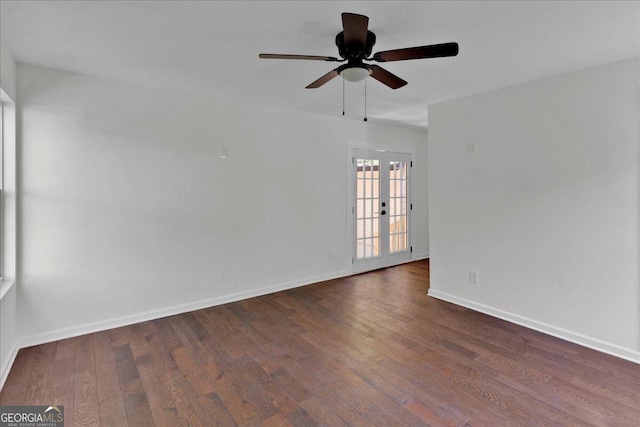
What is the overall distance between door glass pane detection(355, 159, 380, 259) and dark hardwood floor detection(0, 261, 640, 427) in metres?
1.81

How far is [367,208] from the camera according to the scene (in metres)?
5.12

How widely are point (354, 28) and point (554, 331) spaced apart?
3.14 m

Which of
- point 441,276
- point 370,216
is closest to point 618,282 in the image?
point 441,276

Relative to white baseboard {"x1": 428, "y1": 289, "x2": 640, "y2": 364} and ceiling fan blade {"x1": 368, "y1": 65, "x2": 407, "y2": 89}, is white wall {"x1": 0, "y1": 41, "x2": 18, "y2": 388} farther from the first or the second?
white baseboard {"x1": 428, "y1": 289, "x2": 640, "y2": 364}

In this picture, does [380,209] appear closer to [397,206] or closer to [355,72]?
[397,206]

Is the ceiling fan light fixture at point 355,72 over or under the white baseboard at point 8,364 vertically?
over

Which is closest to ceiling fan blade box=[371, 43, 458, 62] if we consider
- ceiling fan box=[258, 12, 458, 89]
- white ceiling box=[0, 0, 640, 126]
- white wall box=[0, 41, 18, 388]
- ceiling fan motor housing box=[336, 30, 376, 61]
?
ceiling fan box=[258, 12, 458, 89]

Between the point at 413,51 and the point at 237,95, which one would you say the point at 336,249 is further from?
the point at 413,51

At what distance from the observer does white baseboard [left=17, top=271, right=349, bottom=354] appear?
9.14 ft

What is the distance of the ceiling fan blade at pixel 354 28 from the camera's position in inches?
62.8

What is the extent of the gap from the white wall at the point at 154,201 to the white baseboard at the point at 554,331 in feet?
6.30

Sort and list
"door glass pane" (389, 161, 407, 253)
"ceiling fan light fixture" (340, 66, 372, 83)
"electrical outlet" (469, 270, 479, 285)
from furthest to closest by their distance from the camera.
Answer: "door glass pane" (389, 161, 407, 253)
"electrical outlet" (469, 270, 479, 285)
"ceiling fan light fixture" (340, 66, 372, 83)

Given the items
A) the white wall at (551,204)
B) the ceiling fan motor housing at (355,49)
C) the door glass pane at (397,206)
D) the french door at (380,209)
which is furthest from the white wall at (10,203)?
the door glass pane at (397,206)

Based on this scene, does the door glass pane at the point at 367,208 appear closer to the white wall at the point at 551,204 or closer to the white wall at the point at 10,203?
the white wall at the point at 551,204
